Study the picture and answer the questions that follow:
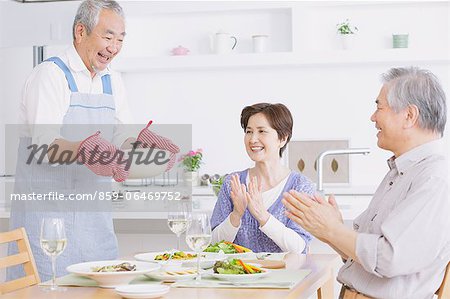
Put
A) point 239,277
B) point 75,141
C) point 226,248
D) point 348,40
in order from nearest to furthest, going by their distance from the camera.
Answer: point 239,277 < point 226,248 < point 75,141 < point 348,40

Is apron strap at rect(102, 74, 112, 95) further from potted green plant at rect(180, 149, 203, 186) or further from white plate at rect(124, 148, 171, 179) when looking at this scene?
potted green plant at rect(180, 149, 203, 186)

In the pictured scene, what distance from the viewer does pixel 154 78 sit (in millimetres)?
5992

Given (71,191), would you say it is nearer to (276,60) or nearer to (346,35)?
(276,60)

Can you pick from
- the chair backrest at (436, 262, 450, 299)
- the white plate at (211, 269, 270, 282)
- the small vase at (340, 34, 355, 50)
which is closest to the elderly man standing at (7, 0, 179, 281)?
the white plate at (211, 269, 270, 282)

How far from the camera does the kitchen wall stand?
559cm

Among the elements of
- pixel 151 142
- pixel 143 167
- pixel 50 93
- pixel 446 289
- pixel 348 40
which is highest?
pixel 348 40

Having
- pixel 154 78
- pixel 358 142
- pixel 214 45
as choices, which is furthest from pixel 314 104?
pixel 154 78

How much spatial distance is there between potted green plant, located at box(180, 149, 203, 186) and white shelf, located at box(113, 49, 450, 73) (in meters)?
0.62

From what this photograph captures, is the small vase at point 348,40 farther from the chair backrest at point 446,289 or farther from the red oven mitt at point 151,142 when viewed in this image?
the chair backrest at point 446,289

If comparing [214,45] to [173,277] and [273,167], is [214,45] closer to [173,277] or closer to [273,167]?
[273,167]

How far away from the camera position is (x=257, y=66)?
5.64m

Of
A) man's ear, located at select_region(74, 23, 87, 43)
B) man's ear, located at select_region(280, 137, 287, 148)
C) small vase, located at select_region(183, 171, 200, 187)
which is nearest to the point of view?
man's ear, located at select_region(74, 23, 87, 43)

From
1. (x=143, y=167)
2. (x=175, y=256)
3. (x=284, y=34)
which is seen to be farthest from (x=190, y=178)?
(x=175, y=256)

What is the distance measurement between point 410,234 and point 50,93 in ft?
4.77
